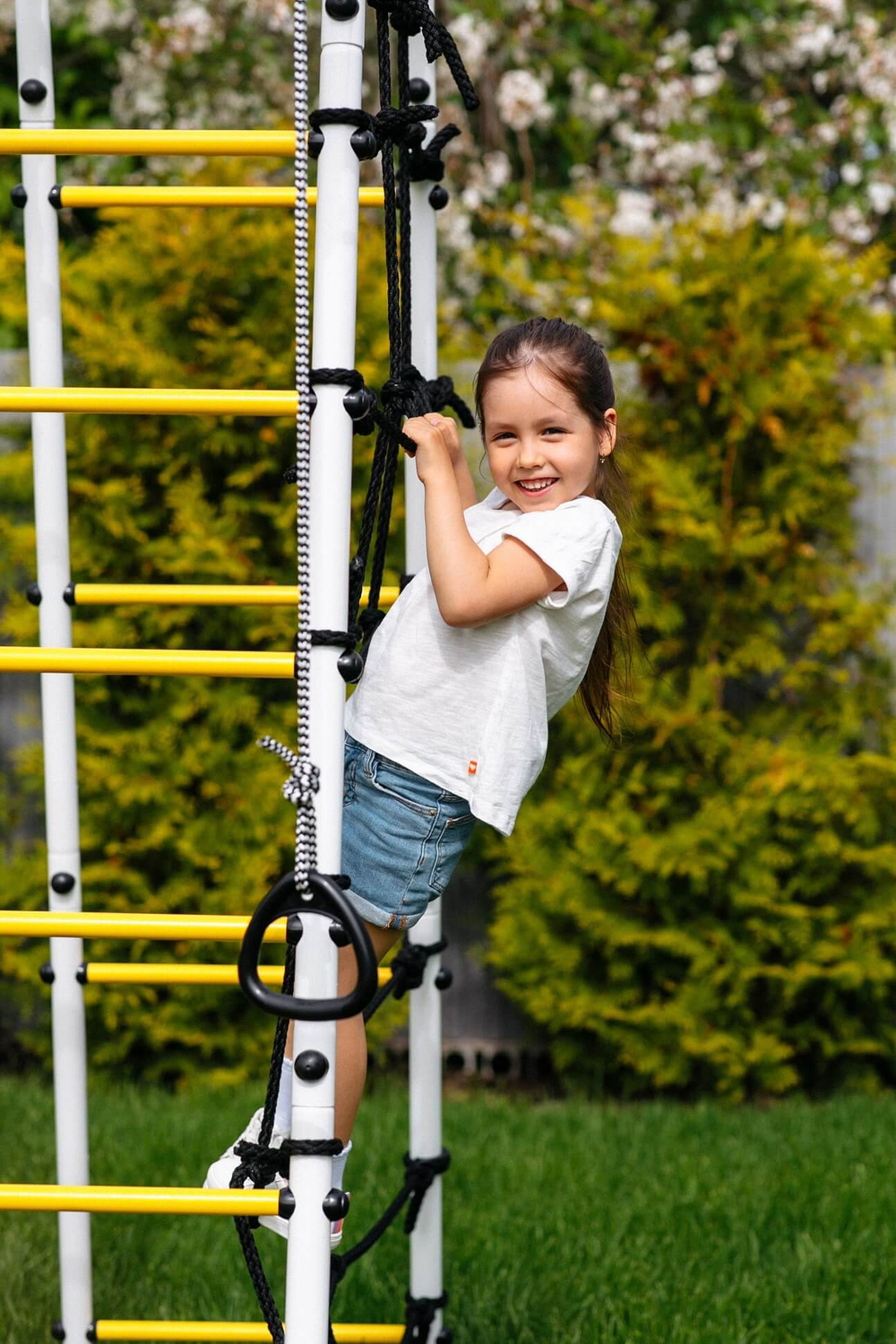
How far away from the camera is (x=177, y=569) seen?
3639mm

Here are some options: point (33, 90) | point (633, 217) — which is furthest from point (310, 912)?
point (633, 217)

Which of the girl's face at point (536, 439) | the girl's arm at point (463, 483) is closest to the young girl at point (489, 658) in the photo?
the girl's face at point (536, 439)

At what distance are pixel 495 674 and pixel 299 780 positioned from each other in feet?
1.19

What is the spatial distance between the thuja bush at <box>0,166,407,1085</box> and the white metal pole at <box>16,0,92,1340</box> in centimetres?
136

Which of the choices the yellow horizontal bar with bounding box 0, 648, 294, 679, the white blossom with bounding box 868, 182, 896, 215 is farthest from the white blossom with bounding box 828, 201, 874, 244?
the yellow horizontal bar with bounding box 0, 648, 294, 679

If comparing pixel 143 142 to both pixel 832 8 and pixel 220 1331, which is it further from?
pixel 832 8

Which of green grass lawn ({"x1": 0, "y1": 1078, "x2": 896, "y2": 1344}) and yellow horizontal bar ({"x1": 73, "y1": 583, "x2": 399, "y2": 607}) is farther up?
yellow horizontal bar ({"x1": 73, "y1": 583, "x2": 399, "y2": 607})

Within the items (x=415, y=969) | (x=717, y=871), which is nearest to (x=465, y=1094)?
(x=717, y=871)

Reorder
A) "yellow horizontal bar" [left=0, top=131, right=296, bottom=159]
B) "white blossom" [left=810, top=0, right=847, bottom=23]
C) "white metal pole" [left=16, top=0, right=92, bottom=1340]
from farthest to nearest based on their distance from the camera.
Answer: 1. "white blossom" [left=810, top=0, right=847, bottom=23]
2. "white metal pole" [left=16, top=0, right=92, bottom=1340]
3. "yellow horizontal bar" [left=0, top=131, right=296, bottom=159]

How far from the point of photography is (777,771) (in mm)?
3590

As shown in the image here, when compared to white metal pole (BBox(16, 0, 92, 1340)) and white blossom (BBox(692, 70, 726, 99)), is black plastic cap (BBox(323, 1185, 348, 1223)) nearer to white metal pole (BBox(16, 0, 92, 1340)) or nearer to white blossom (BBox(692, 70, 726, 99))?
white metal pole (BBox(16, 0, 92, 1340))

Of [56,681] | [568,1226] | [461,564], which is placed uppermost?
[461,564]

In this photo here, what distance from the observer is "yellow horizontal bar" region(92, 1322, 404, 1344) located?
2.05 meters

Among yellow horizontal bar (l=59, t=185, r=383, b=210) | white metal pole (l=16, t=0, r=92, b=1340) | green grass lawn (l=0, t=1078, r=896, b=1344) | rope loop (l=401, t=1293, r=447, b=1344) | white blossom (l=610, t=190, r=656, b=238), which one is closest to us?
yellow horizontal bar (l=59, t=185, r=383, b=210)
